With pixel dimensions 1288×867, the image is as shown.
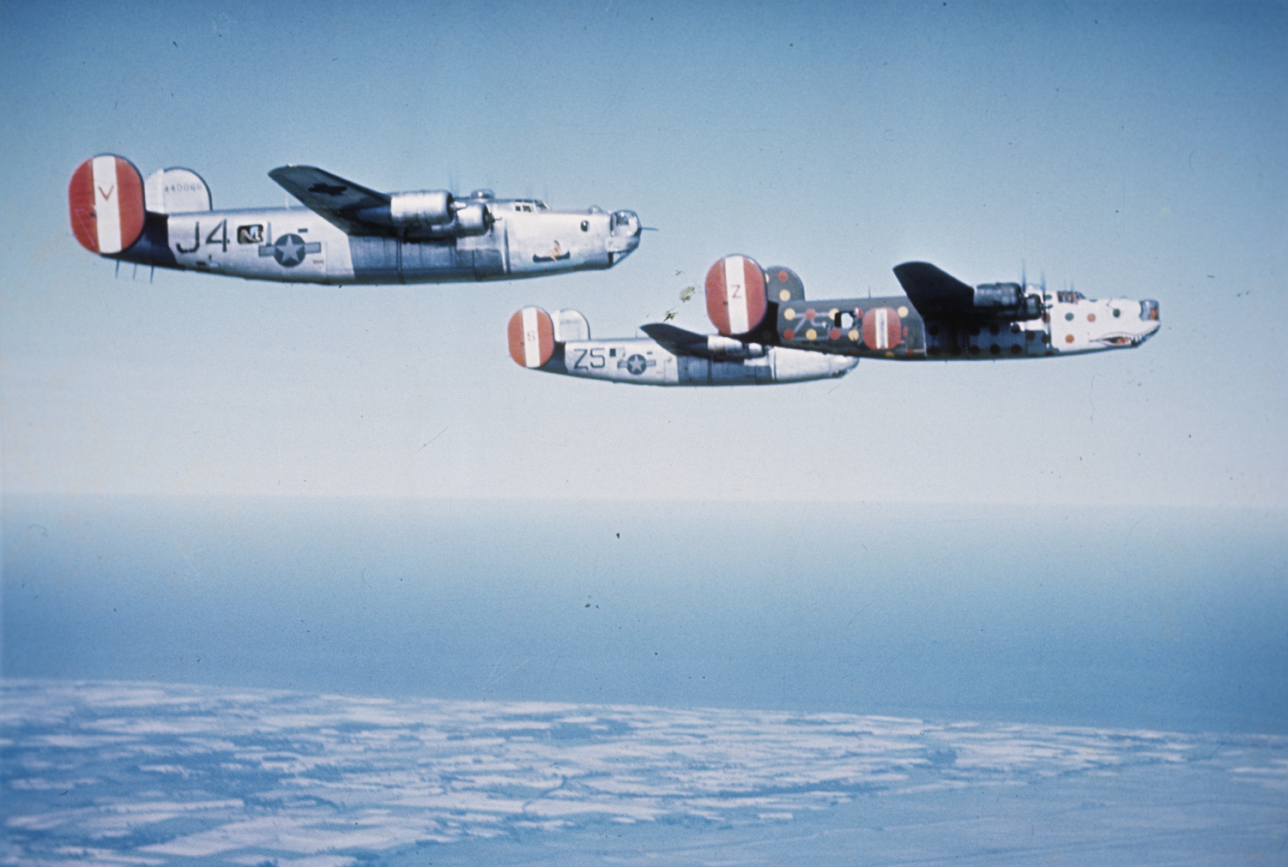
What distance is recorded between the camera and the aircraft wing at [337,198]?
25.6ft

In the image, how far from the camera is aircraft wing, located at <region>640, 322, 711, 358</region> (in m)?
9.73

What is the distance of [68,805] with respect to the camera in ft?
46.2

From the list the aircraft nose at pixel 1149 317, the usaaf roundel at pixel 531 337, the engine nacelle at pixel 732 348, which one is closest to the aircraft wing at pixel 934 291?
the aircraft nose at pixel 1149 317

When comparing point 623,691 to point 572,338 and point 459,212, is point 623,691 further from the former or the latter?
point 459,212

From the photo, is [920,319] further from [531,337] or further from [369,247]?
[369,247]

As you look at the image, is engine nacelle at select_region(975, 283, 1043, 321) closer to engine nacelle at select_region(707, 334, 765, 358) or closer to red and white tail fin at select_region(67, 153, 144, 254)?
engine nacelle at select_region(707, 334, 765, 358)

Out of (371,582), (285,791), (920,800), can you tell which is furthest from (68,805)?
(920,800)

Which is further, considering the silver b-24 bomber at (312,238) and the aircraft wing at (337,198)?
the silver b-24 bomber at (312,238)

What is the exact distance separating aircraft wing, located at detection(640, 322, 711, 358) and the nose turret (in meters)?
1.26

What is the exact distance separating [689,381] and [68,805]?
11.5m

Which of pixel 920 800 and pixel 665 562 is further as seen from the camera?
pixel 920 800

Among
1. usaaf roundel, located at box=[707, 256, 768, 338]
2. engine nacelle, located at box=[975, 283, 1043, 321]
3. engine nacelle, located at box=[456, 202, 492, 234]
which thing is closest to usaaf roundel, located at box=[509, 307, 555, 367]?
engine nacelle, located at box=[456, 202, 492, 234]

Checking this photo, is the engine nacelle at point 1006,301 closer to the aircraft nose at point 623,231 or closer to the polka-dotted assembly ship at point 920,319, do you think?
the polka-dotted assembly ship at point 920,319

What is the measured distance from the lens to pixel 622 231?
27.9 feet
